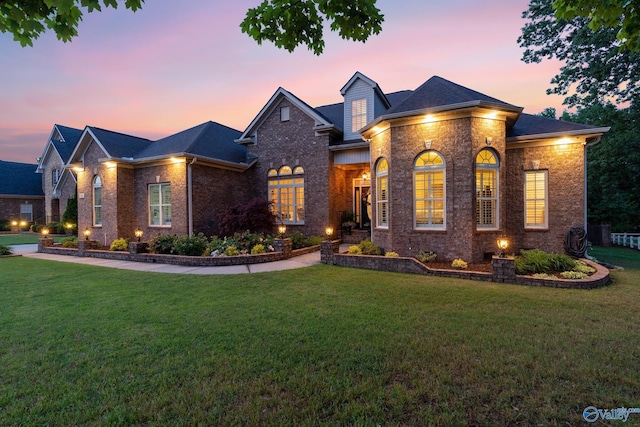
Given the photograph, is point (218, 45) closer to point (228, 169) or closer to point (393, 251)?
point (228, 169)

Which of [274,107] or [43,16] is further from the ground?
[274,107]

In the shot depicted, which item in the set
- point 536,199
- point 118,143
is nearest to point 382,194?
point 536,199

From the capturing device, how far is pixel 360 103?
13.3 metres

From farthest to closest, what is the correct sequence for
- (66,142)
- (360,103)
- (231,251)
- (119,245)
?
1. (66,142)
2. (360,103)
3. (119,245)
4. (231,251)

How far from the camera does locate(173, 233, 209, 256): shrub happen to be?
10.3 metres

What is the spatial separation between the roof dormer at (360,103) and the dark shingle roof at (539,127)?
546 centimetres

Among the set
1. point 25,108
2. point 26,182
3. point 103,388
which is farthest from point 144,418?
point 26,182

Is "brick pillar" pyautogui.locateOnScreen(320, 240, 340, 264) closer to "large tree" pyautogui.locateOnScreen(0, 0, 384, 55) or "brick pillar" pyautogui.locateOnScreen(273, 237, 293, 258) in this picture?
"brick pillar" pyautogui.locateOnScreen(273, 237, 293, 258)

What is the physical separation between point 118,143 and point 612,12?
58.3 ft

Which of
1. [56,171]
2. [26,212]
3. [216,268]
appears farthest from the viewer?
[26,212]

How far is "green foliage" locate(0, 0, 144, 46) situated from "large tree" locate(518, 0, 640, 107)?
19128mm

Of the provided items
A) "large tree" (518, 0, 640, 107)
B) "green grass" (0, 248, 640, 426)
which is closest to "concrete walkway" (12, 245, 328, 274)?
"green grass" (0, 248, 640, 426)

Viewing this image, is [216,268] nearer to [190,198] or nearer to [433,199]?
[190,198]

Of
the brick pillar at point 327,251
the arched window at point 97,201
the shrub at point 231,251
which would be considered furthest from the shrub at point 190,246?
the arched window at point 97,201
